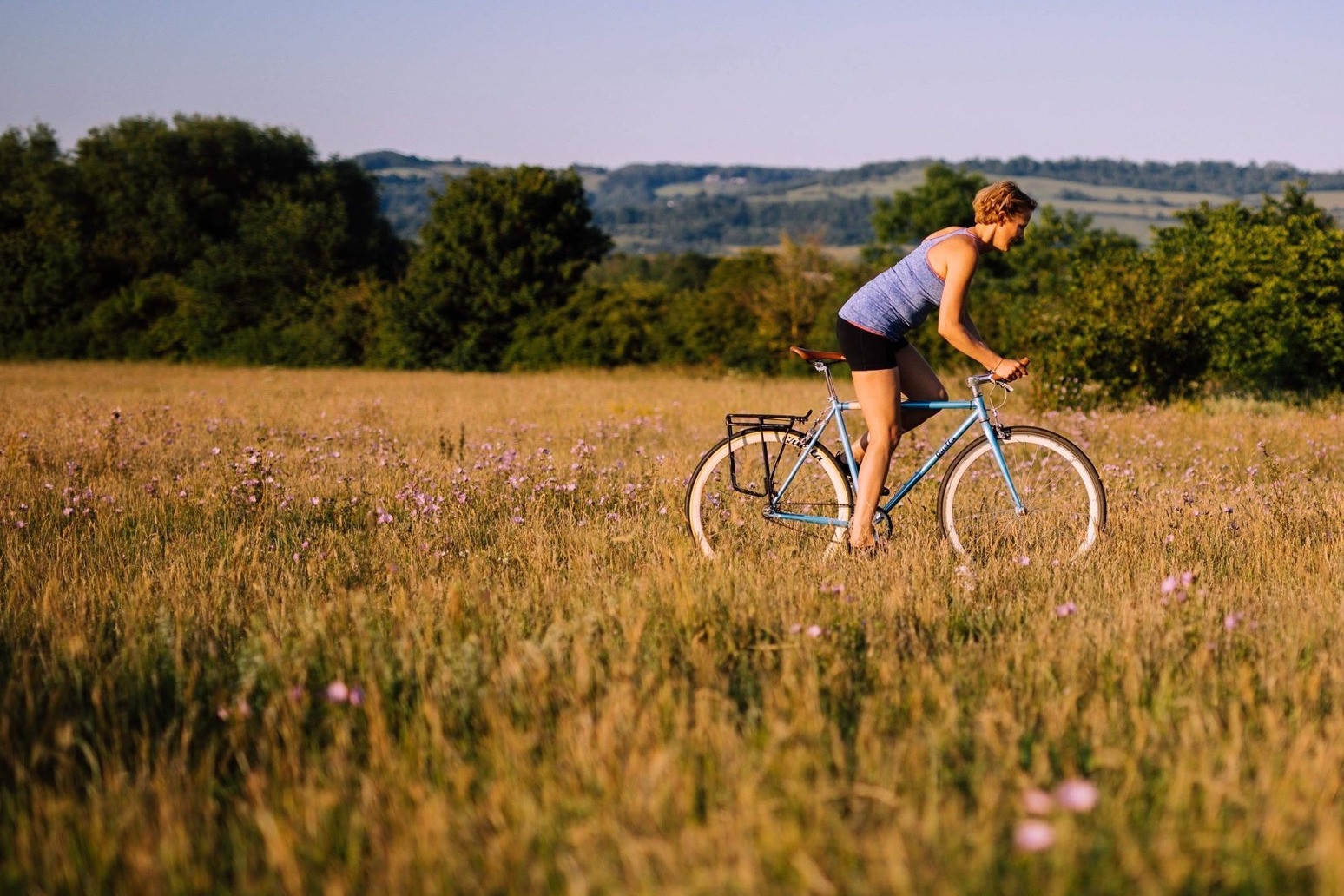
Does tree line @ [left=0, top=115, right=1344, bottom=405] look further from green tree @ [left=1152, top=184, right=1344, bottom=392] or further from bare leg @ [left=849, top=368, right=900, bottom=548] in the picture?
bare leg @ [left=849, top=368, right=900, bottom=548]

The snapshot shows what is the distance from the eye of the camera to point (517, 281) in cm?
3522

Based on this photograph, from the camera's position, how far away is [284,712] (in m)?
3.14

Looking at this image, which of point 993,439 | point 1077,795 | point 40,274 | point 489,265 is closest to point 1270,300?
point 993,439

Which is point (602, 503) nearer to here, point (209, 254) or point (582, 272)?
point (582, 272)

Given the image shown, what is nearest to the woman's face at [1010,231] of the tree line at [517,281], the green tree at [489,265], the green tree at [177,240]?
the tree line at [517,281]

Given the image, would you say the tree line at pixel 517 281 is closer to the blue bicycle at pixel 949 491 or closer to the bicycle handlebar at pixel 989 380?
the blue bicycle at pixel 949 491

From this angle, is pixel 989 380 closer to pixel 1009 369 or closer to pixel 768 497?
pixel 1009 369

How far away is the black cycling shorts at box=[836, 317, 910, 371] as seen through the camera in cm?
545

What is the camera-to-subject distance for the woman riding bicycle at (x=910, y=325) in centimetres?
517

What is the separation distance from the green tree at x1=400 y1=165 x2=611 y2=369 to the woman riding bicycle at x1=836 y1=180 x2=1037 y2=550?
28.7m

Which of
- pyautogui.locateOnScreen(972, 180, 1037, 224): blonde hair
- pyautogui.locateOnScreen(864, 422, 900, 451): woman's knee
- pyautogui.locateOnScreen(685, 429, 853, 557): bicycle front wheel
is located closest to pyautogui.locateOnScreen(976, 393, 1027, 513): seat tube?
pyautogui.locateOnScreen(864, 422, 900, 451): woman's knee


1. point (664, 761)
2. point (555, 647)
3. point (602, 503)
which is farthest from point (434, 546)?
point (664, 761)

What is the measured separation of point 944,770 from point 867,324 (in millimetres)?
3128

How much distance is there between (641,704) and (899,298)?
298cm
